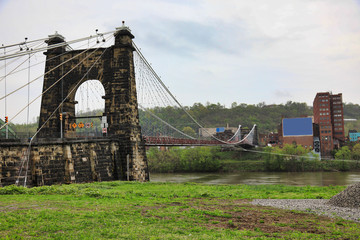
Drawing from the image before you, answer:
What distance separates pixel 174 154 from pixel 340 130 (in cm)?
3633

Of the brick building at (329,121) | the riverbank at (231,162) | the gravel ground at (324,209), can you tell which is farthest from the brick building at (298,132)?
the gravel ground at (324,209)

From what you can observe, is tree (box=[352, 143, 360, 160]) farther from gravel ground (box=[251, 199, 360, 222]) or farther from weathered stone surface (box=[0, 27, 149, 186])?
gravel ground (box=[251, 199, 360, 222])

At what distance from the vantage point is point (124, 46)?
2747 centimetres

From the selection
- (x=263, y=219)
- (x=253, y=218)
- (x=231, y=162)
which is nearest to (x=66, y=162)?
(x=253, y=218)

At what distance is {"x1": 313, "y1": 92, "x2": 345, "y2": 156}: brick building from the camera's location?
211ft

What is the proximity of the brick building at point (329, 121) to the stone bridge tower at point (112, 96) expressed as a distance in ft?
159

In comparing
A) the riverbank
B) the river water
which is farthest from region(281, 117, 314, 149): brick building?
the river water

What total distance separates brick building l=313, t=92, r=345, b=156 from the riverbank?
230 inches

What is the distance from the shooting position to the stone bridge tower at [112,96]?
1033 inches

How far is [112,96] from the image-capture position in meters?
27.0

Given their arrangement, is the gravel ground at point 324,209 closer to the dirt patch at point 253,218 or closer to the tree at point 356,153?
the dirt patch at point 253,218

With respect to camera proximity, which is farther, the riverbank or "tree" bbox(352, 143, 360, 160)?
"tree" bbox(352, 143, 360, 160)

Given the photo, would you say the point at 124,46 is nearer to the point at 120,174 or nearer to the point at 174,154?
the point at 120,174

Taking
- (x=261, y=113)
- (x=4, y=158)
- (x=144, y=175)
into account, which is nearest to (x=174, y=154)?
(x=144, y=175)
